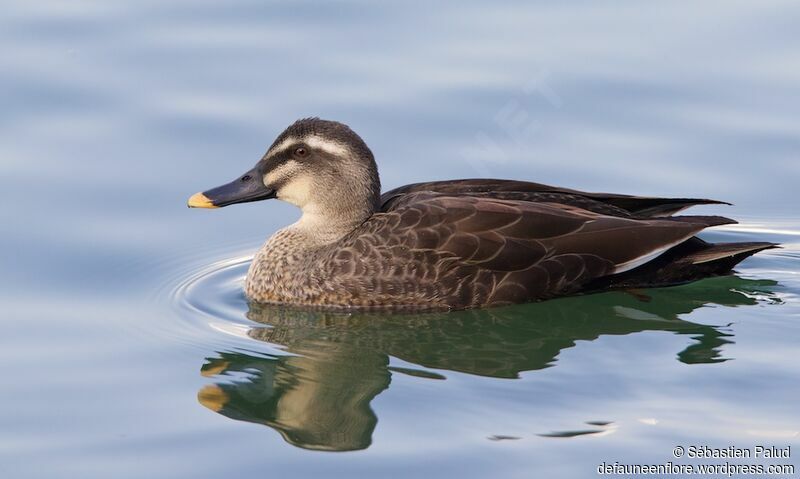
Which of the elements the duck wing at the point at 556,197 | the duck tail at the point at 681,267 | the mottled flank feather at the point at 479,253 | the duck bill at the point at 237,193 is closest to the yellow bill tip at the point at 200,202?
the duck bill at the point at 237,193

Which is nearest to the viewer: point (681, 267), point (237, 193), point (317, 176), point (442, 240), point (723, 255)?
point (442, 240)

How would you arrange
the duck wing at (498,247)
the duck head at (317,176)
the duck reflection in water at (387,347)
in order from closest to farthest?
1. the duck reflection in water at (387,347)
2. the duck wing at (498,247)
3. the duck head at (317,176)

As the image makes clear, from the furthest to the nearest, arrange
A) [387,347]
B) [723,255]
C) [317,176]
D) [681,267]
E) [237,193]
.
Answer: [237,193]
[317,176]
[681,267]
[723,255]
[387,347]

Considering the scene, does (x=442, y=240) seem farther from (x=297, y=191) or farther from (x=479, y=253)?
(x=297, y=191)

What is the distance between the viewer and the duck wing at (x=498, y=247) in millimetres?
11102

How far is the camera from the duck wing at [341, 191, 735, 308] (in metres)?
11.1

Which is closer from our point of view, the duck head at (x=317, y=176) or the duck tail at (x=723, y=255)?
the duck tail at (x=723, y=255)

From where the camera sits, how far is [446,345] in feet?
34.6

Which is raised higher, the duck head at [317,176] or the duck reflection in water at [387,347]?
the duck head at [317,176]

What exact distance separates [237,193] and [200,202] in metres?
0.30

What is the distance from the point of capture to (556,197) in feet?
38.6

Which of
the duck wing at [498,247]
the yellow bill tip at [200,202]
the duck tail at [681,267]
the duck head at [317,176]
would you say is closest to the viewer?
the duck wing at [498,247]

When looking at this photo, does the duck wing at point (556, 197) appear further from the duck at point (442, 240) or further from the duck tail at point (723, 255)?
the duck tail at point (723, 255)

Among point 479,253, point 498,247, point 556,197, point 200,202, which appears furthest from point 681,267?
point 200,202
